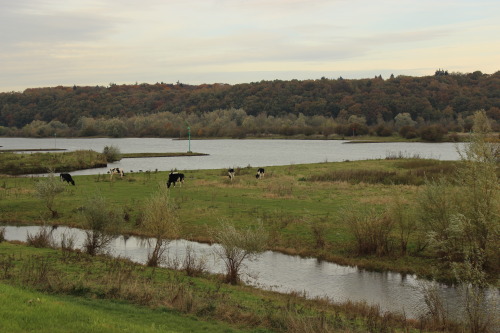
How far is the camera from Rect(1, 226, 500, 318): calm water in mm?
19500

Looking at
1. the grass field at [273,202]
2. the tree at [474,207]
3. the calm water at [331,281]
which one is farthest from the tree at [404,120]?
the calm water at [331,281]

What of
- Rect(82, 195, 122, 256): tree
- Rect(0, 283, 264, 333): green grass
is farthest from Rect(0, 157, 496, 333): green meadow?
Rect(82, 195, 122, 256): tree

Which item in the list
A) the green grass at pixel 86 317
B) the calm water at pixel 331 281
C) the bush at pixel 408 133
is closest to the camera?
the green grass at pixel 86 317

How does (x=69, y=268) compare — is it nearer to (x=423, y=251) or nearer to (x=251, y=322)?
(x=251, y=322)

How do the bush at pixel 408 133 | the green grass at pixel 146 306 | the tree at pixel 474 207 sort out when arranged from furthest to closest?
the bush at pixel 408 133, the tree at pixel 474 207, the green grass at pixel 146 306

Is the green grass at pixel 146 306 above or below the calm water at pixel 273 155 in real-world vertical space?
above

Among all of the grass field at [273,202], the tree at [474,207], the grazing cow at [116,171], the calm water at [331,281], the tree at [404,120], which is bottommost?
the calm water at [331,281]

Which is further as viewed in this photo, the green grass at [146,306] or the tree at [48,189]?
the tree at [48,189]

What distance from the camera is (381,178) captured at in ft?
164

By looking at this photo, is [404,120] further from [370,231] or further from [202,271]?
[202,271]

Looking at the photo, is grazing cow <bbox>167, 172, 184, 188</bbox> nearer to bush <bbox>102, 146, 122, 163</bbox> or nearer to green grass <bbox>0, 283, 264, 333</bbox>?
green grass <bbox>0, 283, 264, 333</bbox>

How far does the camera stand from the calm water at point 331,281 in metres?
19.5

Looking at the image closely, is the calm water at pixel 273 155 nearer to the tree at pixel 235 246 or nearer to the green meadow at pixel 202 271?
the green meadow at pixel 202 271

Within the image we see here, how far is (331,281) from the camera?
72.5 feet
